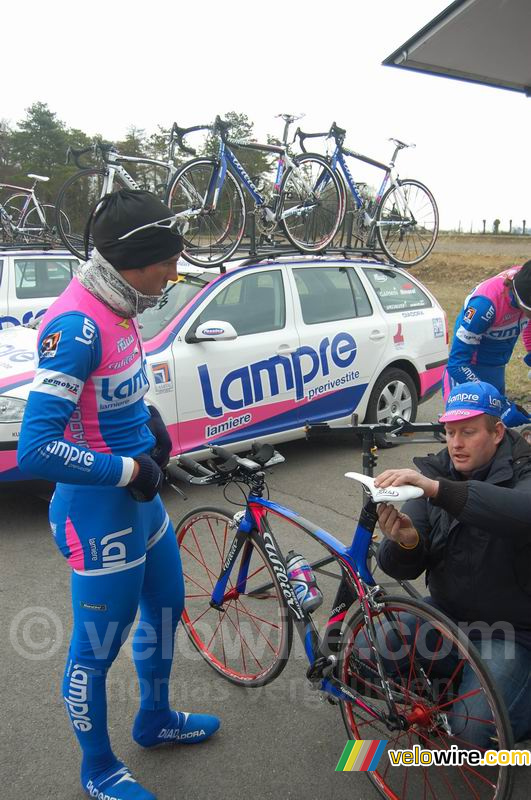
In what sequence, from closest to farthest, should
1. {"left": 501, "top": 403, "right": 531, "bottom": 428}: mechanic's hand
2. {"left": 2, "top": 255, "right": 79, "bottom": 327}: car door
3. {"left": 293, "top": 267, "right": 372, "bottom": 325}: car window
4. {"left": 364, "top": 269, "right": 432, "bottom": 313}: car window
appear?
{"left": 501, "top": 403, "right": 531, "bottom": 428}: mechanic's hand < {"left": 293, "top": 267, "right": 372, "bottom": 325}: car window < {"left": 364, "top": 269, "right": 432, "bottom": 313}: car window < {"left": 2, "top": 255, "right": 79, "bottom": 327}: car door

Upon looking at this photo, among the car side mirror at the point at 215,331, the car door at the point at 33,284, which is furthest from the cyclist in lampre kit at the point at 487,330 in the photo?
the car door at the point at 33,284

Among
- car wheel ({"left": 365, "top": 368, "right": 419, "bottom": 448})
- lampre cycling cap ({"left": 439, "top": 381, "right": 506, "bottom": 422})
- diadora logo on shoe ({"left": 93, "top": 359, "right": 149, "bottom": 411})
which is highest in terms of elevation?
diadora logo on shoe ({"left": 93, "top": 359, "right": 149, "bottom": 411})

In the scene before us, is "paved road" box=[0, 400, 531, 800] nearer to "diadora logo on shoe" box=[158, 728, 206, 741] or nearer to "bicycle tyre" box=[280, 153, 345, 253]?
"diadora logo on shoe" box=[158, 728, 206, 741]

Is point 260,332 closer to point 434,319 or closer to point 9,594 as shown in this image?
point 434,319

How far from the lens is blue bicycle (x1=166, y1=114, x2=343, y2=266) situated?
5.76 m

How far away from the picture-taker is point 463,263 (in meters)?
24.2

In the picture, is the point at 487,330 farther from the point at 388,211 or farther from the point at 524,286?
the point at 388,211

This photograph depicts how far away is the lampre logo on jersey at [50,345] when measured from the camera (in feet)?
6.22

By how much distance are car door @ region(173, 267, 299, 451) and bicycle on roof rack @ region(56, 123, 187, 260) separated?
1.20 meters

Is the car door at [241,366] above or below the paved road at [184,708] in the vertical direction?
above

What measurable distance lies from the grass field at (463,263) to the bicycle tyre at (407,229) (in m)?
4.20

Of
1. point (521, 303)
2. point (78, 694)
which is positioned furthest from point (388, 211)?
point (78, 694)

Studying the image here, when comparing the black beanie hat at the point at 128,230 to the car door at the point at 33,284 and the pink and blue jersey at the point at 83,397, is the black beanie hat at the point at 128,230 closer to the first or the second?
the pink and blue jersey at the point at 83,397

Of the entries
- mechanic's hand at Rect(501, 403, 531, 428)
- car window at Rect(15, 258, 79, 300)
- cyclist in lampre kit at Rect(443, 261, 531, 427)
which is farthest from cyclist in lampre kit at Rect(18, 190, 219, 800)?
car window at Rect(15, 258, 79, 300)
